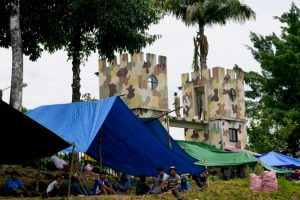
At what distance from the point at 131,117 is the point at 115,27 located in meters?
4.56

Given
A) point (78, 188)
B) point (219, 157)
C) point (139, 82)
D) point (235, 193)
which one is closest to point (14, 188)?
point (78, 188)

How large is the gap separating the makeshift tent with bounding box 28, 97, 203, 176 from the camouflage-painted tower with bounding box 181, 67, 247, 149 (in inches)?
575

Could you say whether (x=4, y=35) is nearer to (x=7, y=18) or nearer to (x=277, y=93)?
(x=7, y=18)

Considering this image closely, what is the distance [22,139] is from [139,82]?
15.0 metres

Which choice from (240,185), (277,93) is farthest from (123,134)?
(277,93)

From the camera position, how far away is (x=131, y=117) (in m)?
15.1

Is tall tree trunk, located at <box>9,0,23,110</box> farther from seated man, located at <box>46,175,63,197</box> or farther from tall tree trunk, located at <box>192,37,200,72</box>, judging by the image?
tall tree trunk, located at <box>192,37,200,72</box>

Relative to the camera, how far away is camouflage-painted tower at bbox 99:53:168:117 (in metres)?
27.6

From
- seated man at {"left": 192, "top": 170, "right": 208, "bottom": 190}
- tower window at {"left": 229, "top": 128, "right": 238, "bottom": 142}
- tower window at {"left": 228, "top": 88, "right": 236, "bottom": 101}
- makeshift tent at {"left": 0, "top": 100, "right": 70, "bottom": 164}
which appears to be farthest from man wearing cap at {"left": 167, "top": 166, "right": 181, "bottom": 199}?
tower window at {"left": 228, "top": 88, "right": 236, "bottom": 101}

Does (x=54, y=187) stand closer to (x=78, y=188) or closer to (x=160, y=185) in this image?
(x=78, y=188)

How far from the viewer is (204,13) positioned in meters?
32.2

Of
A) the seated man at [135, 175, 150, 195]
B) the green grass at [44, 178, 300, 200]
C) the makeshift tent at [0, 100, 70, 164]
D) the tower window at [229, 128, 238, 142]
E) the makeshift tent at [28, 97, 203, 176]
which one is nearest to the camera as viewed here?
the makeshift tent at [0, 100, 70, 164]

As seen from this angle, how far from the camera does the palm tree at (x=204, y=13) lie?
3206cm

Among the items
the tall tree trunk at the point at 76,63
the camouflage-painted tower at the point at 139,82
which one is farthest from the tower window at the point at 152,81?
the tall tree trunk at the point at 76,63
